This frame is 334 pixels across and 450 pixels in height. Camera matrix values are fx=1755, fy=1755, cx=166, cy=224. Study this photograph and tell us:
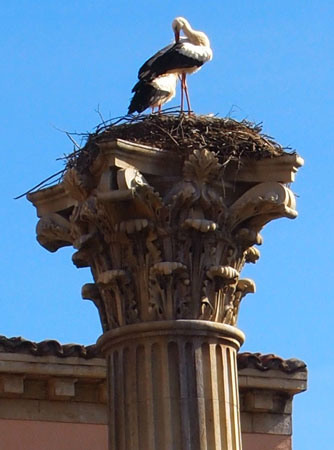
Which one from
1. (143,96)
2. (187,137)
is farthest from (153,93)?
(187,137)

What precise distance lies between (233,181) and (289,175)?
17.1 inches

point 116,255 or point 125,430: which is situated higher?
point 116,255

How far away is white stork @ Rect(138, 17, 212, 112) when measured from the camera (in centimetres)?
1798

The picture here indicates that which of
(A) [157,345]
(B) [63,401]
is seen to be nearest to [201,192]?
(A) [157,345]

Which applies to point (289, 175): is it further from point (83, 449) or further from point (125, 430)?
point (83, 449)

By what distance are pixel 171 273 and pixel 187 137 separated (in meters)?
1.21

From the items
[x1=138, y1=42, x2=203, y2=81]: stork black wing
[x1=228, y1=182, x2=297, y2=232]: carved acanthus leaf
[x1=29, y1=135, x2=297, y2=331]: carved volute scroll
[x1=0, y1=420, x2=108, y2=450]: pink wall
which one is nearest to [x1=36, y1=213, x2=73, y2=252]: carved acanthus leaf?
[x1=29, y1=135, x2=297, y2=331]: carved volute scroll

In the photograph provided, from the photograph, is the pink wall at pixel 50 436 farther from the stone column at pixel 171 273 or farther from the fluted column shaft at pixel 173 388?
the fluted column shaft at pixel 173 388

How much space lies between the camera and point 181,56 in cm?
1897

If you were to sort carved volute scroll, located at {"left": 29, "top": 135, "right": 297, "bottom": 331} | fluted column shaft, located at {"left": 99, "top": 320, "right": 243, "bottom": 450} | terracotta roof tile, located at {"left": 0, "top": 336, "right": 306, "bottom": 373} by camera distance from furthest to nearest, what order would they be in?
terracotta roof tile, located at {"left": 0, "top": 336, "right": 306, "bottom": 373}
carved volute scroll, located at {"left": 29, "top": 135, "right": 297, "bottom": 331}
fluted column shaft, located at {"left": 99, "top": 320, "right": 243, "bottom": 450}

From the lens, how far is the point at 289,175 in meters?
13.2

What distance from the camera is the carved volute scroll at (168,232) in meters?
12.8

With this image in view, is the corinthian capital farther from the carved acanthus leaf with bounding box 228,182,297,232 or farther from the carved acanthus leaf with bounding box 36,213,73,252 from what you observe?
the carved acanthus leaf with bounding box 36,213,73,252

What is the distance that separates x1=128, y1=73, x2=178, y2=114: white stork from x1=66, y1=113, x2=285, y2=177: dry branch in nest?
10.5 feet
